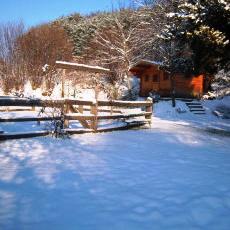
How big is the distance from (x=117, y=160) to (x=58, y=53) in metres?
39.7

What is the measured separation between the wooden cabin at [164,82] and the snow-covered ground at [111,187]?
2543 cm

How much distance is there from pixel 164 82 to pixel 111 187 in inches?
1185

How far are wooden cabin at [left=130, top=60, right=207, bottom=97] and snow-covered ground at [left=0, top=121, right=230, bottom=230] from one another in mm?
25427

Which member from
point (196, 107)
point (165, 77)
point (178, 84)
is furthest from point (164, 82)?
point (196, 107)

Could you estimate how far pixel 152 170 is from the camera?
660 cm

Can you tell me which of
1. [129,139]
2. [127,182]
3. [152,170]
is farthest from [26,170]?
[129,139]

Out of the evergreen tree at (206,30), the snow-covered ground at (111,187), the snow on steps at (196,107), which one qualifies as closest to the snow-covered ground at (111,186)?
the snow-covered ground at (111,187)

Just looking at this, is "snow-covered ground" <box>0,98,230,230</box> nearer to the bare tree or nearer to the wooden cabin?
the wooden cabin

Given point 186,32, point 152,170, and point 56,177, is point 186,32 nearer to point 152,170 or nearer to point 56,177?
point 152,170

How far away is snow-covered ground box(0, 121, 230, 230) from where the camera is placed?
4176mm

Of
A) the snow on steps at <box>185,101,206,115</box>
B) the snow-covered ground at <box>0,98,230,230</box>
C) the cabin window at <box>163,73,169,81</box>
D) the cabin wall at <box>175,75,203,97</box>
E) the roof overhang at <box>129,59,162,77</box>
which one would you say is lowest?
the snow-covered ground at <box>0,98,230,230</box>

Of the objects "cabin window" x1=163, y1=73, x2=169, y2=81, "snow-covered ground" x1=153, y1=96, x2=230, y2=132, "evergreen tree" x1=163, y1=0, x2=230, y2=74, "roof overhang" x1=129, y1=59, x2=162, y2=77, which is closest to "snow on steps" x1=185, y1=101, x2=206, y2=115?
"snow-covered ground" x1=153, y1=96, x2=230, y2=132

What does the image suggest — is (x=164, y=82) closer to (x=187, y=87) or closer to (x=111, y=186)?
(x=187, y=87)

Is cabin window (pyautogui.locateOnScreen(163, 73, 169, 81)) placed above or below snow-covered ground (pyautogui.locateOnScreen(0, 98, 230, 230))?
above
